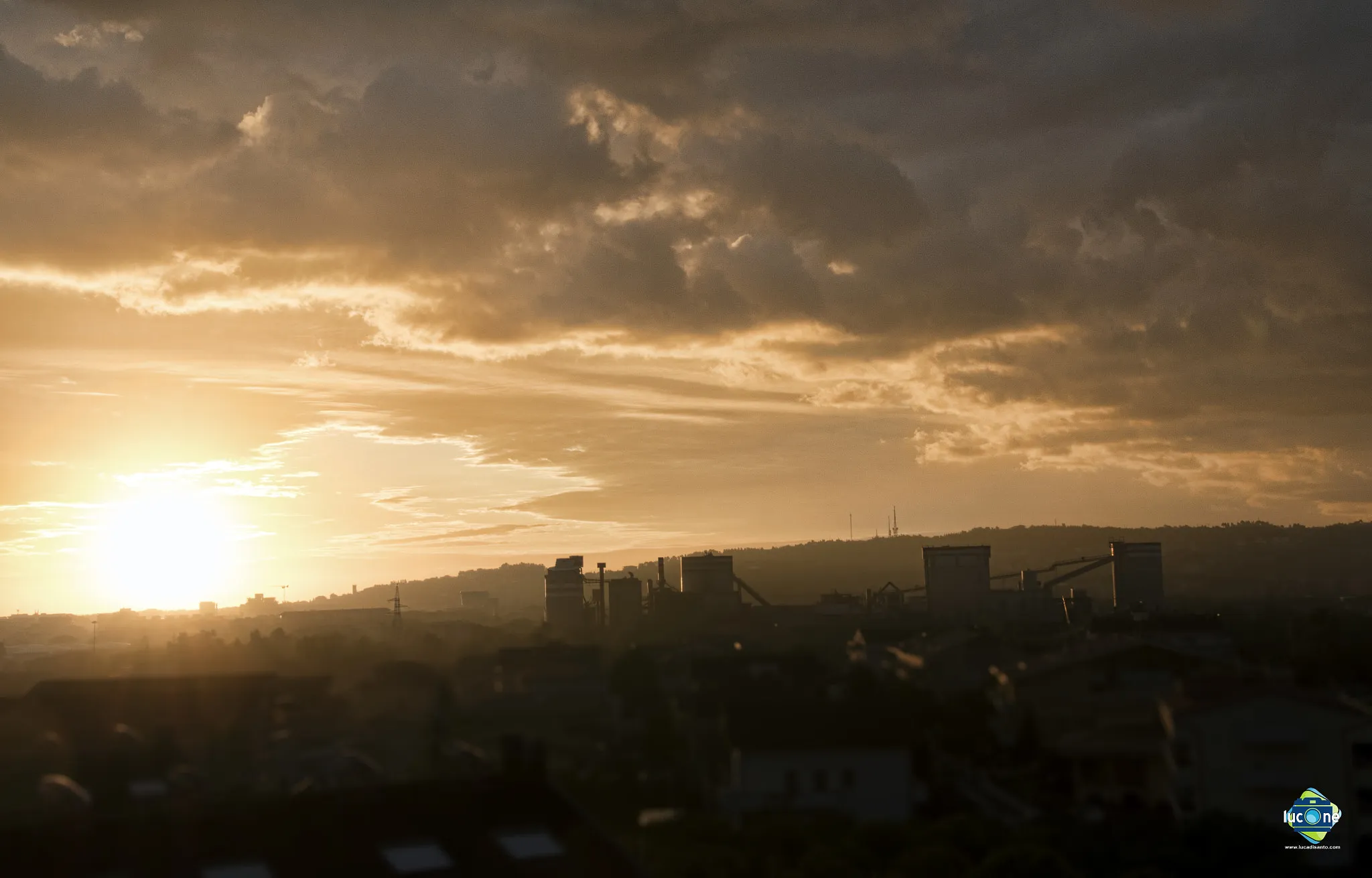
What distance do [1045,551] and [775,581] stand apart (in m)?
48.1

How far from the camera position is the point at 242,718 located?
35.9 meters

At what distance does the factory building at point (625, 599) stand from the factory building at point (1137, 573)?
34000 millimetres

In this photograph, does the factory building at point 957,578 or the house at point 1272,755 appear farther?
the factory building at point 957,578

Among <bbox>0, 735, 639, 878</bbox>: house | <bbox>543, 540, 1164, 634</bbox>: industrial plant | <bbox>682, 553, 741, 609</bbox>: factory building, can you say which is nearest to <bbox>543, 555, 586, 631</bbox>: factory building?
<bbox>543, 540, 1164, 634</bbox>: industrial plant

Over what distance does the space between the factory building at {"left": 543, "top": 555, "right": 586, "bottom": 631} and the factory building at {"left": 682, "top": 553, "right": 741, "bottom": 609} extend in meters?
8.61

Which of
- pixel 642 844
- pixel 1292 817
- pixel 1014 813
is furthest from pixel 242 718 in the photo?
pixel 1292 817

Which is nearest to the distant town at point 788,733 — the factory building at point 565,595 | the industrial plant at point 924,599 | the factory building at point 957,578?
the industrial plant at point 924,599

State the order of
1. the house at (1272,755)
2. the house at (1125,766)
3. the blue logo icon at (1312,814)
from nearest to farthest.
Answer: the blue logo icon at (1312,814)
the house at (1272,755)
the house at (1125,766)

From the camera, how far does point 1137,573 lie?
9356 cm

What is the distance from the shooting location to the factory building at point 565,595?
339 ft

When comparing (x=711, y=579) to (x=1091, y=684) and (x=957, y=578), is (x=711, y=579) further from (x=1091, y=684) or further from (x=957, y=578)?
(x=1091, y=684)

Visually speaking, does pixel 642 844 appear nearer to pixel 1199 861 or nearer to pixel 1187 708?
pixel 1199 861

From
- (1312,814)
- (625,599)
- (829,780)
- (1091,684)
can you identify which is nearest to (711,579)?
(625,599)

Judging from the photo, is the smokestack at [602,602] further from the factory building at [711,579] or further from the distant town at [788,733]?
the distant town at [788,733]
